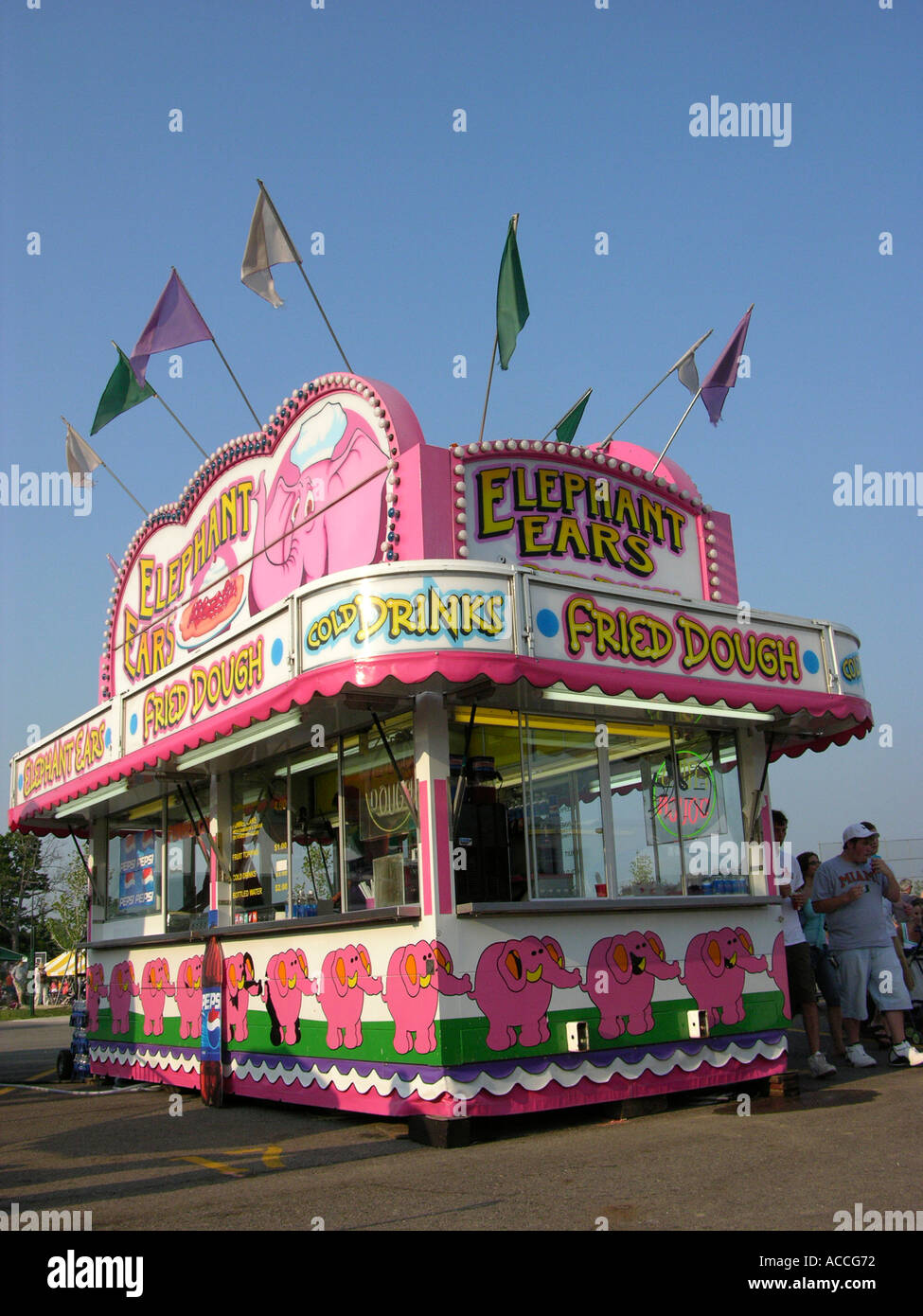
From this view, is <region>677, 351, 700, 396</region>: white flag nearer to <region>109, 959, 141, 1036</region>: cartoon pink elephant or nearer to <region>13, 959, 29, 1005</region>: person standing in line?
<region>109, 959, 141, 1036</region>: cartoon pink elephant

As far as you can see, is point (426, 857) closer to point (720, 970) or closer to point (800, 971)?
point (720, 970)

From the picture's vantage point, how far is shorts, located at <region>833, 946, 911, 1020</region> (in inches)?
395

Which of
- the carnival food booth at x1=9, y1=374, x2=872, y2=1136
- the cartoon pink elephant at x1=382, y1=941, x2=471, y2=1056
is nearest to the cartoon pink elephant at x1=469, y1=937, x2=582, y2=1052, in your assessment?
the carnival food booth at x1=9, y1=374, x2=872, y2=1136

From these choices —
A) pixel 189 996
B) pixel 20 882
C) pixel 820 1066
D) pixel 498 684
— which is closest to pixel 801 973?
pixel 820 1066

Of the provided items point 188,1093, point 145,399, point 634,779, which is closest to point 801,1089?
point 634,779

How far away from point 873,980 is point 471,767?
4.38 metres

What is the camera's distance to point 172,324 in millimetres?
11945

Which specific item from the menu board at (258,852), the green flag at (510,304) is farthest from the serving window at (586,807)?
the green flag at (510,304)

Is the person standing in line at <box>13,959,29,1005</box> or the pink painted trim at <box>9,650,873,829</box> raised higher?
the pink painted trim at <box>9,650,873,829</box>

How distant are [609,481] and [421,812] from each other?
3.51 metres

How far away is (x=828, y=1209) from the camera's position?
16.8 ft

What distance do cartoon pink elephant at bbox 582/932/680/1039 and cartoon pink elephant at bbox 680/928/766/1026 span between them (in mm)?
297

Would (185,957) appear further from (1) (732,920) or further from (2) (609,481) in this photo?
(2) (609,481)
